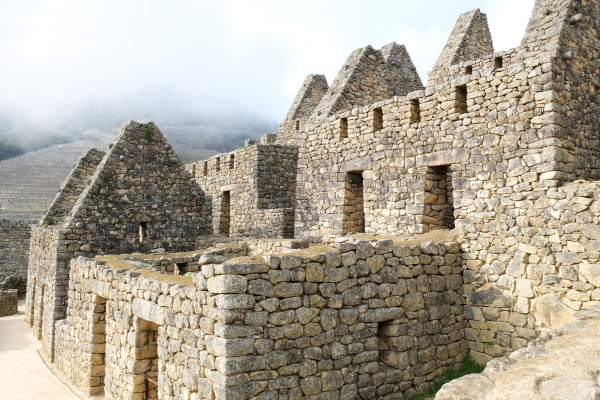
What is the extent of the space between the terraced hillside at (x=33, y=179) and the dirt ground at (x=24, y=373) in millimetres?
23115

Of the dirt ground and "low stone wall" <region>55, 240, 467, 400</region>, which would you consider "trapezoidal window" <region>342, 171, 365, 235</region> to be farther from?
the dirt ground

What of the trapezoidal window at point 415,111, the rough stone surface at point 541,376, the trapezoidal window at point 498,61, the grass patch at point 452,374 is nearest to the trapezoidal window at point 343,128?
the trapezoidal window at point 415,111

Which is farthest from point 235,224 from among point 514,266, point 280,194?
point 514,266

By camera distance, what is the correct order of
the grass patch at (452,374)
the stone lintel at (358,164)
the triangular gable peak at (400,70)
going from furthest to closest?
the triangular gable peak at (400,70)
the stone lintel at (358,164)
the grass patch at (452,374)

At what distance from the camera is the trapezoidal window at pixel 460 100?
8.76 m

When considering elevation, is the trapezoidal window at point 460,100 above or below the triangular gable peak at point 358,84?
below

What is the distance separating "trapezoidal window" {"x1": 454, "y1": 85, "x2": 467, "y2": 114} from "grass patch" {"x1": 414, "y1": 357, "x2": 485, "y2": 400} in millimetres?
4473

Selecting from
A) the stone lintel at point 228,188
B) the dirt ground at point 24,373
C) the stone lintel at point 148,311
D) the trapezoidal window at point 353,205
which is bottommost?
the dirt ground at point 24,373

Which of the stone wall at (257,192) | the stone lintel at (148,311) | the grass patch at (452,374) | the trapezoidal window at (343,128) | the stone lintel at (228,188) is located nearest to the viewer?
the stone lintel at (148,311)

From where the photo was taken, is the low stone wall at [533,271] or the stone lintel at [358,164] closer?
the low stone wall at [533,271]

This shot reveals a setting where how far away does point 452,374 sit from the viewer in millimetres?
7594

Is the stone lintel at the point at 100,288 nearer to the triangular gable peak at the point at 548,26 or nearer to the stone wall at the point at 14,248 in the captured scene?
the triangular gable peak at the point at 548,26

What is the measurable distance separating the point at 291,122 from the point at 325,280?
16106 mm

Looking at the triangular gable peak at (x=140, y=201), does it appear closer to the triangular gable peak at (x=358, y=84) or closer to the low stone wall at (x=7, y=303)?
the triangular gable peak at (x=358, y=84)
